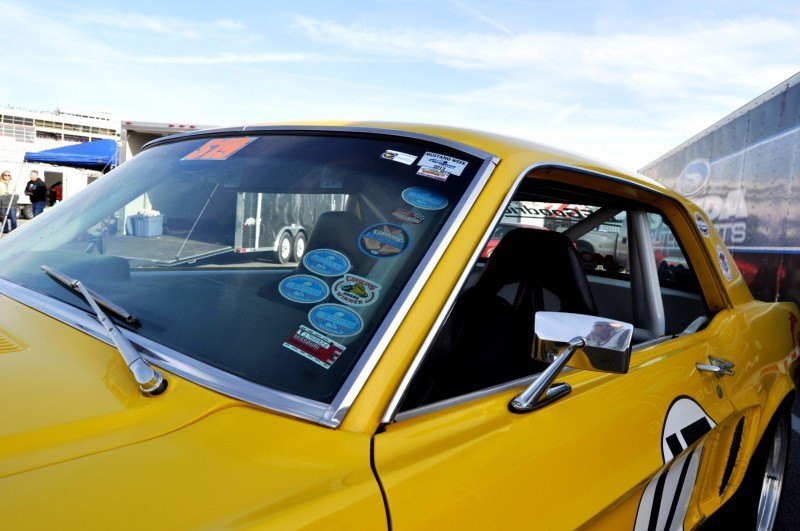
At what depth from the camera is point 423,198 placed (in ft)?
4.38

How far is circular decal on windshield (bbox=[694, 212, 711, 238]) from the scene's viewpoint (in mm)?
2418

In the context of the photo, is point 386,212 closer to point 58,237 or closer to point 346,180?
point 346,180

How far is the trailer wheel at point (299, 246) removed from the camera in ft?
4.79

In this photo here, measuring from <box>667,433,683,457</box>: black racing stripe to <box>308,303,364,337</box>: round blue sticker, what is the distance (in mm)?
960

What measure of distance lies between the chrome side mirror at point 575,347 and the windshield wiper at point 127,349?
67 cm

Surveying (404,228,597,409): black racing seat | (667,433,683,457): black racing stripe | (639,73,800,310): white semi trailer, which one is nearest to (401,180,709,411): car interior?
(404,228,597,409): black racing seat

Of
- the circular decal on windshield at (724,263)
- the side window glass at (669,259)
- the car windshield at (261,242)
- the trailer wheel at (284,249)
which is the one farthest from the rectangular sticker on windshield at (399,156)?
the circular decal on windshield at (724,263)

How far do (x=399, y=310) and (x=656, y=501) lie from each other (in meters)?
0.97

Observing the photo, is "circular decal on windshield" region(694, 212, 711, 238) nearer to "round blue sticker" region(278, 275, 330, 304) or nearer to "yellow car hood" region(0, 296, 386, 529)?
"round blue sticker" region(278, 275, 330, 304)

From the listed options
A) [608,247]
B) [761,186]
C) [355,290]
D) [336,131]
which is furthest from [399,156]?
[761,186]

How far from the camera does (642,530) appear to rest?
150 centimetres

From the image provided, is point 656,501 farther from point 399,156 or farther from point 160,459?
point 160,459

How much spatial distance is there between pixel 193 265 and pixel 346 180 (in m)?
0.49

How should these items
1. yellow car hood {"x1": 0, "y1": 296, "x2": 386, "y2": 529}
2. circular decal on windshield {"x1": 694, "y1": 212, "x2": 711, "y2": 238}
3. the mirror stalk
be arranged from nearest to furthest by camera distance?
yellow car hood {"x1": 0, "y1": 296, "x2": 386, "y2": 529} → the mirror stalk → circular decal on windshield {"x1": 694, "y1": 212, "x2": 711, "y2": 238}
